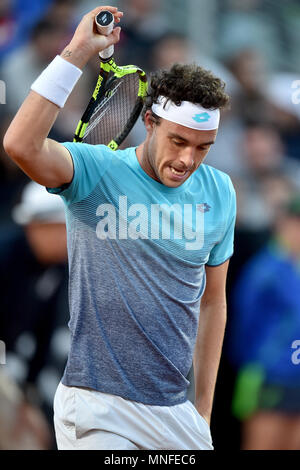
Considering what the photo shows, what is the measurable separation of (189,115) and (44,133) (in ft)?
1.98

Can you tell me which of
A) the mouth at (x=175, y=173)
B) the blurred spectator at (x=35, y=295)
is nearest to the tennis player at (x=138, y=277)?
the mouth at (x=175, y=173)

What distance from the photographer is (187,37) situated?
496cm

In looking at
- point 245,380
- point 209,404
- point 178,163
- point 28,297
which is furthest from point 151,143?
point 245,380

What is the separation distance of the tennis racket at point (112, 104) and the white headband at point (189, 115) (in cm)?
27

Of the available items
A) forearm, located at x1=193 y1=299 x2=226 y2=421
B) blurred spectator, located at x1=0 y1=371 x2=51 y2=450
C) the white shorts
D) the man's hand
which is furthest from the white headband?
blurred spectator, located at x1=0 y1=371 x2=51 y2=450

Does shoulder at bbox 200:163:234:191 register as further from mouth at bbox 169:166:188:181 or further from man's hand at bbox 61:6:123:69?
man's hand at bbox 61:6:123:69

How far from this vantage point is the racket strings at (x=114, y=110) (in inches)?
116

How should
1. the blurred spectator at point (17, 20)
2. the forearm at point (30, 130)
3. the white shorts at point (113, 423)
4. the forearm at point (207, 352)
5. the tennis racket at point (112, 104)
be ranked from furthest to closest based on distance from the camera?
the blurred spectator at point (17, 20)
the forearm at point (207, 352)
the tennis racket at point (112, 104)
the white shorts at point (113, 423)
the forearm at point (30, 130)

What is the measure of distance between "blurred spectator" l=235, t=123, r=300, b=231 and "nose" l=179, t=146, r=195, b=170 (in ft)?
6.25

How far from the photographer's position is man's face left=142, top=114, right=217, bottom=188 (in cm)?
257

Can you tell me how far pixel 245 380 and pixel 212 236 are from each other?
5.78 ft

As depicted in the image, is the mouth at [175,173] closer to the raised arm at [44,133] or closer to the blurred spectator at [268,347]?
the raised arm at [44,133]

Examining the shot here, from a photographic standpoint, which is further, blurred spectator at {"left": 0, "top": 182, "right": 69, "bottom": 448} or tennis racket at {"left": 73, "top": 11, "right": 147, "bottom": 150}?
blurred spectator at {"left": 0, "top": 182, "right": 69, "bottom": 448}

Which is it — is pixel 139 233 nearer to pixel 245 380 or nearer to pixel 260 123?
pixel 245 380
